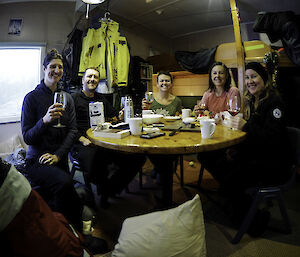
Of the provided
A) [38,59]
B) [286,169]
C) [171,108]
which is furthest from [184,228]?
[38,59]

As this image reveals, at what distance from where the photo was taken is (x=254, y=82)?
5.22 feet

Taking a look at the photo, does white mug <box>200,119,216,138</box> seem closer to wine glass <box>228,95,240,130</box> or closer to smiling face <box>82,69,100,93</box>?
wine glass <box>228,95,240,130</box>

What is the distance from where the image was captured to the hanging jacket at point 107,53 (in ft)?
9.44

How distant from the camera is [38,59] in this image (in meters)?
3.42

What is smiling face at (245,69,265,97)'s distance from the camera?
1.57 metres

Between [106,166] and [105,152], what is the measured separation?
0.42 feet

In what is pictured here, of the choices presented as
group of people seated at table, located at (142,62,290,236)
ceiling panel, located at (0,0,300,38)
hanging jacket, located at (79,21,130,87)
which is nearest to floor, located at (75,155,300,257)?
group of people seated at table, located at (142,62,290,236)

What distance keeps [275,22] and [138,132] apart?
8.28 ft

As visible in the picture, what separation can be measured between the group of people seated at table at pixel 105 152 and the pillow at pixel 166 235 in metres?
0.62

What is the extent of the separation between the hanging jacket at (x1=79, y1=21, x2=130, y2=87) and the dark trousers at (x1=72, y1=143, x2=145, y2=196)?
4.76ft

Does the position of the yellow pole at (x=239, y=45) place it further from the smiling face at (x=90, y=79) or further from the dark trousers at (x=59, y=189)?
the dark trousers at (x=59, y=189)

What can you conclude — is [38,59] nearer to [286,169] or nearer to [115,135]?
[115,135]

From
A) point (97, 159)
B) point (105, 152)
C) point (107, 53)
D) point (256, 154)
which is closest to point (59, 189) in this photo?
point (97, 159)

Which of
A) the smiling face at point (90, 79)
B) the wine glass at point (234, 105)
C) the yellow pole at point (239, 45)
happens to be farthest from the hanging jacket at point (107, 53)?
the wine glass at point (234, 105)
